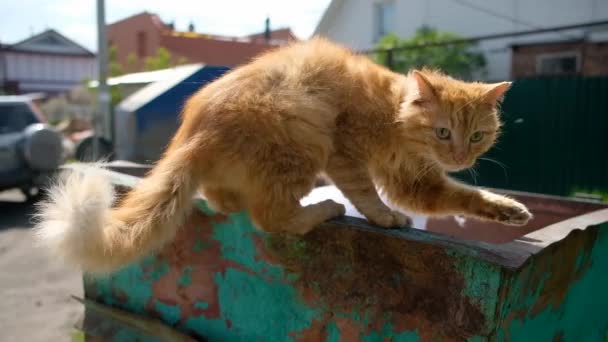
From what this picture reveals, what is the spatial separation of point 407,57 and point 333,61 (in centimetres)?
878

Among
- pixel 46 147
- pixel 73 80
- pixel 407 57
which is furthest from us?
pixel 73 80

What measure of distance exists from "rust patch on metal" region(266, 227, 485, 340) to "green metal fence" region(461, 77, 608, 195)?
15.8 ft

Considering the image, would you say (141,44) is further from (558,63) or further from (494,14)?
(558,63)

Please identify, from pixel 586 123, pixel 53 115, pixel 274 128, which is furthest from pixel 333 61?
pixel 53 115

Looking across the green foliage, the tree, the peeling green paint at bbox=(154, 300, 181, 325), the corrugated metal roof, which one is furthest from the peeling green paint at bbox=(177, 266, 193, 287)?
the green foliage

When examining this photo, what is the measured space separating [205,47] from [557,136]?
773 cm

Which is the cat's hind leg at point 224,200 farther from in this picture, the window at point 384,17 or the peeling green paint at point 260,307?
the window at point 384,17

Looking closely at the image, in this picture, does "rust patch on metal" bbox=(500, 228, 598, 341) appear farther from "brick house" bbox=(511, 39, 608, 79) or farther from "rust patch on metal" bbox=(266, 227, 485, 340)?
"brick house" bbox=(511, 39, 608, 79)

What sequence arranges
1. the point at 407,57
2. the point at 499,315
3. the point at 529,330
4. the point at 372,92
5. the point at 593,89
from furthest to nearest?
the point at 407,57 < the point at 593,89 < the point at 372,92 < the point at 529,330 < the point at 499,315

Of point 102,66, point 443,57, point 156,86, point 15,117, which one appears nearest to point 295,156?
point 156,86

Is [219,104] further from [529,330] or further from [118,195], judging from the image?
[529,330]

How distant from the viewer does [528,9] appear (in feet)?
35.9

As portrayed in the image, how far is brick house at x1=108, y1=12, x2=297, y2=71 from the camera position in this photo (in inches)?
376

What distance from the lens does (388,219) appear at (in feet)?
6.30
